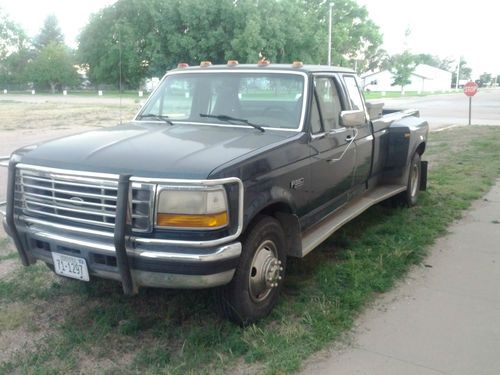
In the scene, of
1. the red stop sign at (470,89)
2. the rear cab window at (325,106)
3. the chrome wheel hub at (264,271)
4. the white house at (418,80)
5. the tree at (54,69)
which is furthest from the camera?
the white house at (418,80)

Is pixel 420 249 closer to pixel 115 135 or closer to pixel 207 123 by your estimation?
pixel 207 123

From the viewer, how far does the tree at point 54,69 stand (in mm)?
68875

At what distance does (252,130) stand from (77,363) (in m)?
2.19

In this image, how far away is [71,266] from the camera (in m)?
3.49

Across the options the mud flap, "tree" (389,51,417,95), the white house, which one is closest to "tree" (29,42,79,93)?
the white house

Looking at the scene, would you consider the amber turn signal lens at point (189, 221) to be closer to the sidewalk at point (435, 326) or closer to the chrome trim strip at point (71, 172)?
the chrome trim strip at point (71, 172)

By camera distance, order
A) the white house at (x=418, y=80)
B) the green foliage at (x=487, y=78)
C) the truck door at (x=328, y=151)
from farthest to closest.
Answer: the green foliage at (x=487, y=78)
the white house at (x=418, y=80)
the truck door at (x=328, y=151)

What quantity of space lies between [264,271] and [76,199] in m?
1.40

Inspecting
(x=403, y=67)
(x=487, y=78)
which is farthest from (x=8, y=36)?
(x=487, y=78)

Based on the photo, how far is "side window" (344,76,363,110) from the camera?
561cm

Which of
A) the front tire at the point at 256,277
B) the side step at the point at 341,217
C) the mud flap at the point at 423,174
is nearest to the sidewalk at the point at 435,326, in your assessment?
the front tire at the point at 256,277

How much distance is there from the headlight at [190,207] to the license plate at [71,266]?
624 millimetres

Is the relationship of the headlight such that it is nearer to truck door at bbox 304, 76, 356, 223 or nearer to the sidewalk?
the sidewalk

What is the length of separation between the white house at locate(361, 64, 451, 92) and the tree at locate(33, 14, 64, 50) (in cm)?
5200
